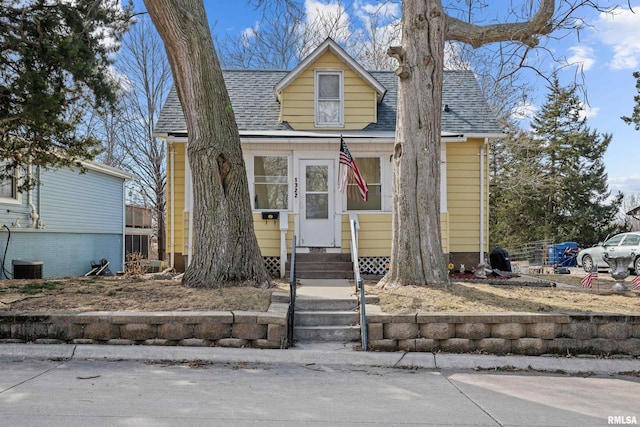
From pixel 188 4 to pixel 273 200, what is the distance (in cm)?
509

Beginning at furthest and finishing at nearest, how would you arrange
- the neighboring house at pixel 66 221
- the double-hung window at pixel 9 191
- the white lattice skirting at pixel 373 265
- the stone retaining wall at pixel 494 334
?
1. the neighboring house at pixel 66 221
2. the double-hung window at pixel 9 191
3. the white lattice skirting at pixel 373 265
4. the stone retaining wall at pixel 494 334

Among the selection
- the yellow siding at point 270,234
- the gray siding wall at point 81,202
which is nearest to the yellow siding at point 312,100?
the yellow siding at point 270,234

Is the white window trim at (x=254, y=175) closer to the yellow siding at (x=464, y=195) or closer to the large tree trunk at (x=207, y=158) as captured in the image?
the large tree trunk at (x=207, y=158)

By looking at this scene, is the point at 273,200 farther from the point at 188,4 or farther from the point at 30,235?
the point at 30,235

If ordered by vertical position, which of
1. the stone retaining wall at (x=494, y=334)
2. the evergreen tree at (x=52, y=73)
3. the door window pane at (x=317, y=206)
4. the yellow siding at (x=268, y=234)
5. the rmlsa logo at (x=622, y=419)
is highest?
the evergreen tree at (x=52, y=73)

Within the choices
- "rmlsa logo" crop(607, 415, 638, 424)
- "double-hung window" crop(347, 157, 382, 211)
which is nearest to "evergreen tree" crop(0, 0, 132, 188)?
"double-hung window" crop(347, 157, 382, 211)

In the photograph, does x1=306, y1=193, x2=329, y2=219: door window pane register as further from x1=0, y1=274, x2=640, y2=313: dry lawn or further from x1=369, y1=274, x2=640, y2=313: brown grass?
x1=369, y1=274, x2=640, y2=313: brown grass

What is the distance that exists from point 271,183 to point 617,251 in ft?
48.0

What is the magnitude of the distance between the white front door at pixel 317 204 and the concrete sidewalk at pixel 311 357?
5.91m

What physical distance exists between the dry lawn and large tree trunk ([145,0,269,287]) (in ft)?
1.78

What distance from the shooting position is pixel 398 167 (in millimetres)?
8617

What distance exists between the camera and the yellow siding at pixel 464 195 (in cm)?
1281

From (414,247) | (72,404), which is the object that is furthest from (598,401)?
(72,404)

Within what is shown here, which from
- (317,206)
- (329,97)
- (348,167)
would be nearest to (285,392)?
(348,167)
